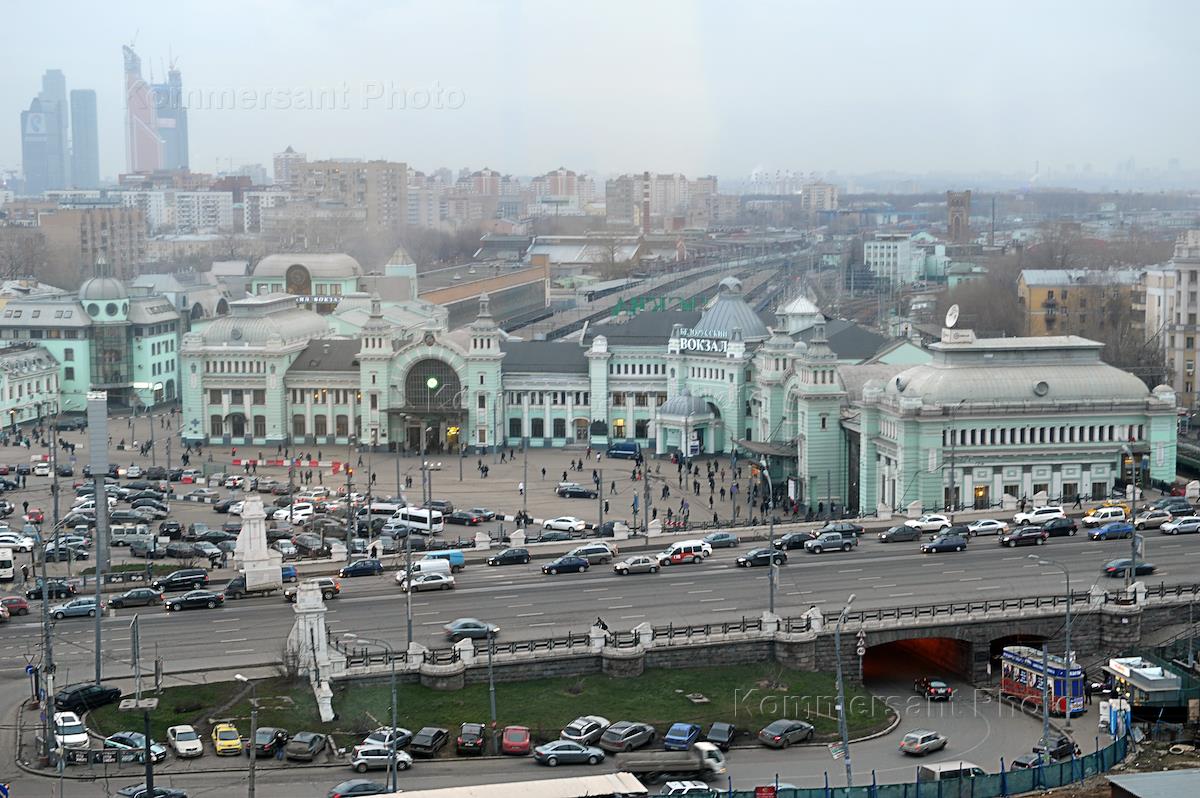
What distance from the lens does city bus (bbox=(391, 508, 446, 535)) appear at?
74.8m

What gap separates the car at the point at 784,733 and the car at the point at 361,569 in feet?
62.3

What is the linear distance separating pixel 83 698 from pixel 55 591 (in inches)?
562

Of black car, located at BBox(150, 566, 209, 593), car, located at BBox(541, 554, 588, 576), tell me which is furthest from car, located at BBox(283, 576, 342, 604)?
car, located at BBox(541, 554, 588, 576)

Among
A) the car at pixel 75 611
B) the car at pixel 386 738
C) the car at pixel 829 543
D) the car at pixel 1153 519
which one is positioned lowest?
the car at pixel 386 738

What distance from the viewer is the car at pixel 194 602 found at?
186 ft

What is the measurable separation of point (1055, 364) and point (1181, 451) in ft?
45.1

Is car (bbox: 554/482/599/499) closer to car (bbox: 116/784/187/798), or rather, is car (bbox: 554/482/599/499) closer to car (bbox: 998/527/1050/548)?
A: car (bbox: 998/527/1050/548)

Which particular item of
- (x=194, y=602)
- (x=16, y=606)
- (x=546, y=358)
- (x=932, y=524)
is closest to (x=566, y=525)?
(x=932, y=524)

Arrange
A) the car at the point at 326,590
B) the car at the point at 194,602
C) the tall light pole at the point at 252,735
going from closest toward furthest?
1. the tall light pole at the point at 252,735
2. the car at the point at 194,602
3. the car at the point at 326,590

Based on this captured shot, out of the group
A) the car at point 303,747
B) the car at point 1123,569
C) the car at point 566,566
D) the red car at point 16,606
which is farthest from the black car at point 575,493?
the car at point 303,747

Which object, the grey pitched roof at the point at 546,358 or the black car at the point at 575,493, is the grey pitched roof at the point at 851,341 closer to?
the grey pitched roof at the point at 546,358

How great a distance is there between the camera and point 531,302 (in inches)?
6855

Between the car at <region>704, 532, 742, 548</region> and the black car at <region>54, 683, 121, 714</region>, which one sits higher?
the car at <region>704, 532, 742, 548</region>

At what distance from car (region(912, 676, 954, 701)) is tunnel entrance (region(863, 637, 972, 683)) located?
1.47 meters
